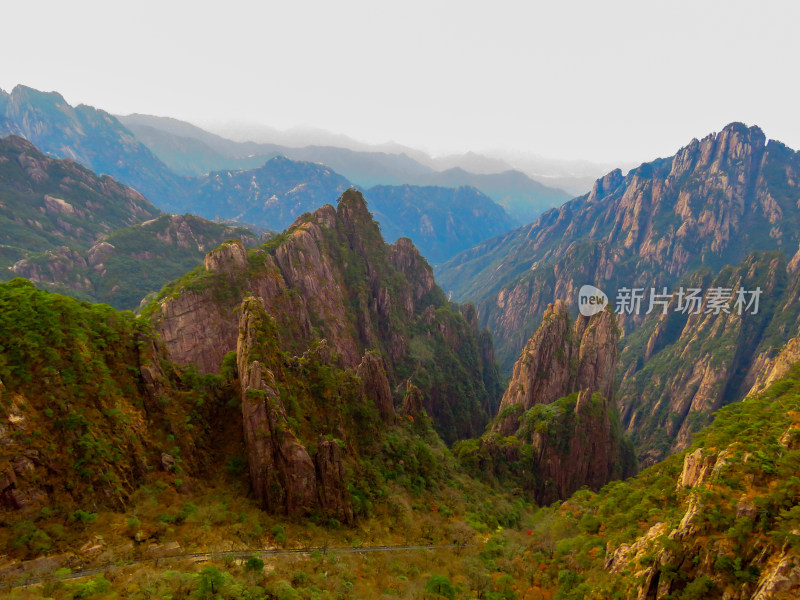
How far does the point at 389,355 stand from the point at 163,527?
83471mm

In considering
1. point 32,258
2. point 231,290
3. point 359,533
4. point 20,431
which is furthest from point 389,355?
point 32,258

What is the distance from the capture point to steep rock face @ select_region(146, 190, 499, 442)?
61656 mm

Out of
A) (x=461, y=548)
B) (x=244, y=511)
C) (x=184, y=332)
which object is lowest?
(x=461, y=548)

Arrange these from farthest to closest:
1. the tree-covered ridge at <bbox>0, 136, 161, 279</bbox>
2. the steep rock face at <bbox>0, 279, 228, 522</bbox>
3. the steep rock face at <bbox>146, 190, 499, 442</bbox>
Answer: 1. the tree-covered ridge at <bbox>0, 136, 161, 279</bbox>
2. the steep rock face at <bbox>146, 190, 499, 442</bbox>
3. the steep rock face at <bbox>0, 279, 228, 522</bbox>

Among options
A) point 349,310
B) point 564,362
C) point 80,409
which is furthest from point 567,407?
point 80,409

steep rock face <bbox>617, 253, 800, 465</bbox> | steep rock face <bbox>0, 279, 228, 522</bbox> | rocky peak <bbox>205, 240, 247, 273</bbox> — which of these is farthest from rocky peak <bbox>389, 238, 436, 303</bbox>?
steep rock face <bbox>0, 279, 228, 522</bbox>

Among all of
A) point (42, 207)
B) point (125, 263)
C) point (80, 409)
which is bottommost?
point (80, 409)

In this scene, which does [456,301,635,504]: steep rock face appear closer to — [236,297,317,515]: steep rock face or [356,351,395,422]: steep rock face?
[356,351,395,422]: steep rock face

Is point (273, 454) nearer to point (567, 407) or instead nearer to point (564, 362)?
point (567, 407)

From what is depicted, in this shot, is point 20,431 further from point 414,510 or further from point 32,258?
point 32,258

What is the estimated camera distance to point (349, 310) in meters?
97.0

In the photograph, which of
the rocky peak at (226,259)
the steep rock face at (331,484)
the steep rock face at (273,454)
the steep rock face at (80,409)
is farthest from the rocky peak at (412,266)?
the steep rock face at (80,409)

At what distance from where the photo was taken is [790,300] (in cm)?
15825

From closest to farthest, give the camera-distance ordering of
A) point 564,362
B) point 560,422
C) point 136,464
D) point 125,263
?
point 136,464 → point 560,422 → point 564,362 → point 125,263
